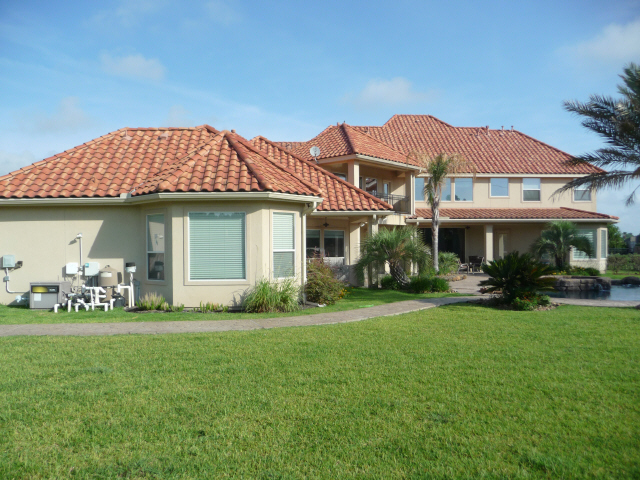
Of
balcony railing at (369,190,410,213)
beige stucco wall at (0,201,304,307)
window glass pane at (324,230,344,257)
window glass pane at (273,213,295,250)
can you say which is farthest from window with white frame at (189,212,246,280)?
balcony railing at (369,190,410,213)

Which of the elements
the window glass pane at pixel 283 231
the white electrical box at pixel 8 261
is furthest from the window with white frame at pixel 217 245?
the white electrical box at pixel 8 261

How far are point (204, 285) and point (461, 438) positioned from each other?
917 cm

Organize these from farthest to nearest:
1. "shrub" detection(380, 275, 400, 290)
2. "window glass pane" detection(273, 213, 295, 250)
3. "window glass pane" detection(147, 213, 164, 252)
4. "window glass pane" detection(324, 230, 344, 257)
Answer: "window glass pane" detection(324, 230, 344, 257) < "shrub" detection(380, 275, 400, 290) < "window glass pane" detection(273, 213, 295, 250) < "window glass pane" detection(147, 213, 164, 252)

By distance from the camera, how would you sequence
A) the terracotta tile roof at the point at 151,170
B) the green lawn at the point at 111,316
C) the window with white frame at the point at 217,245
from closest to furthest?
the green lawn at the point at 111,316 < the window with white frame at the point at 217,245 < the terracotta tile roof at the point at 151,170

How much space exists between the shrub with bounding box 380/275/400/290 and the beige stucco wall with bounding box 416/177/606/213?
11.1 metres

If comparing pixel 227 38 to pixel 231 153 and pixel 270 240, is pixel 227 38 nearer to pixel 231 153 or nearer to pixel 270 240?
pixel 231 153

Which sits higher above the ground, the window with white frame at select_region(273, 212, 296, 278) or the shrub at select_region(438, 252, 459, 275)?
the window with white frame at select_region(273, 212, 296, 278)

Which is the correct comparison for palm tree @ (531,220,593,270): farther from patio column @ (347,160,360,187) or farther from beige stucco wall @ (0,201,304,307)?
beige stucco wall @ (0,201,304,307)

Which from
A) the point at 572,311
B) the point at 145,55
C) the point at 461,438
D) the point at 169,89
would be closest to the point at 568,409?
the point at 461,438

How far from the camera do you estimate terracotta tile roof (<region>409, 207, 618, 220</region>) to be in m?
27.0

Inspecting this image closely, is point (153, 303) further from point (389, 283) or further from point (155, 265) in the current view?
point (389, 283)

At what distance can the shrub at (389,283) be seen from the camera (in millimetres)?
18712

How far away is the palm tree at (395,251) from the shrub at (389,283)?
0.47 ft

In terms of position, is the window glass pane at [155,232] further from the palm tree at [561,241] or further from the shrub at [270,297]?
the palm tree at [561,241]
